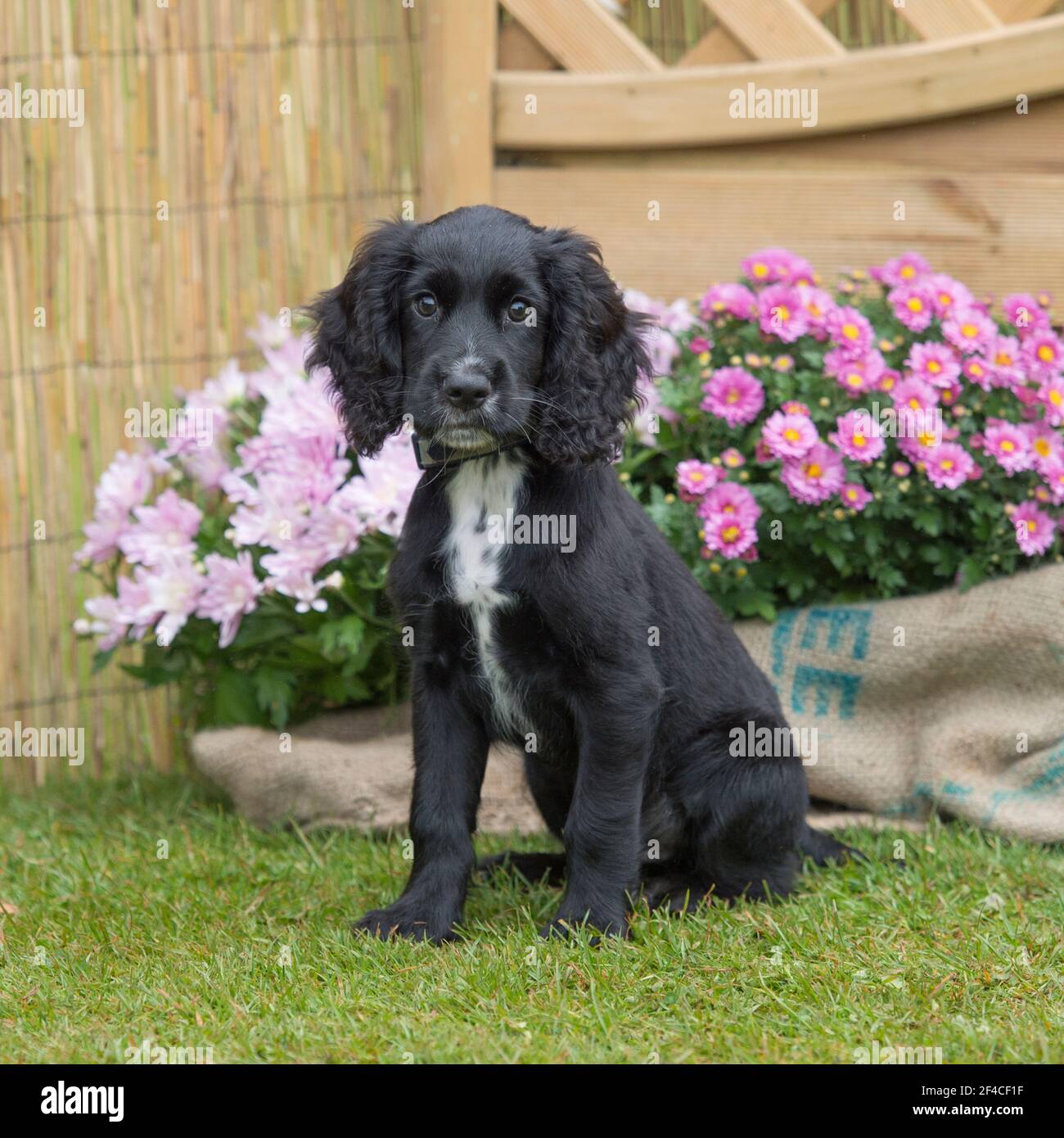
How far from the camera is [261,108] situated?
4734 millimetres

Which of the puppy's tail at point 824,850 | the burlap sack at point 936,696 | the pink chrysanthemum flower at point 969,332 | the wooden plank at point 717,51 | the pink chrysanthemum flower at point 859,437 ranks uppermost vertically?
the wooden plank at point 717,51

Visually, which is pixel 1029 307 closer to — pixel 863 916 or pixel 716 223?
pixel 716 223

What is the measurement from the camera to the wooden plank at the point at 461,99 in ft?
15.4

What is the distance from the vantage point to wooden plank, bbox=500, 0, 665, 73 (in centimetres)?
477

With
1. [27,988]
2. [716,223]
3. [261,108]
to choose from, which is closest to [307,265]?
[261,108]

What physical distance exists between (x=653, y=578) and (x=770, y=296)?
141 cm

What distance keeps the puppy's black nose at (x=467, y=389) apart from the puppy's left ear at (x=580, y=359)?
0.20 metres

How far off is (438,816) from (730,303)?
6.69 ft

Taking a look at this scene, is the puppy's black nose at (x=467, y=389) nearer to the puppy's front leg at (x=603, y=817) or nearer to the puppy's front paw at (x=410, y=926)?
the puppy's front leg at (x=603, y=817)

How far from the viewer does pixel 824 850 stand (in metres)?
3.59

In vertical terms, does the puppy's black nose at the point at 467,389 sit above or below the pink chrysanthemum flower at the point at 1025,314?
below

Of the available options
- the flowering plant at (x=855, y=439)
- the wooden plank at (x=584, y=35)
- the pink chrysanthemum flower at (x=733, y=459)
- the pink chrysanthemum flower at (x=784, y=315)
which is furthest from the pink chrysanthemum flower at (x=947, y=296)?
the wooden plank at (x=584, y=35)

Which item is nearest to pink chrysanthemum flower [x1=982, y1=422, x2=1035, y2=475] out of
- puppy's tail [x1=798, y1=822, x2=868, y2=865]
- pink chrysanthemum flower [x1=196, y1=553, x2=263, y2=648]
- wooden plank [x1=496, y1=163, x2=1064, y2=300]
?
wooden plank [x1=496, y1=163, x2=1064, y2=300]
